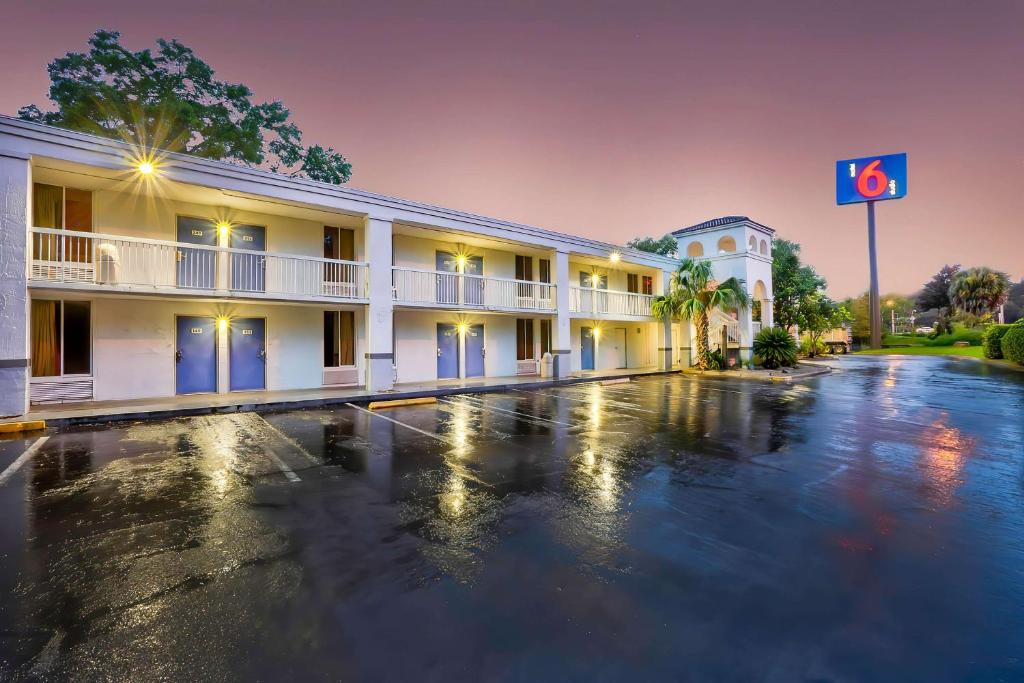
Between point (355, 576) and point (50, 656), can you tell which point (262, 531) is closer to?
point (355, 576)

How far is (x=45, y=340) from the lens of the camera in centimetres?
1139

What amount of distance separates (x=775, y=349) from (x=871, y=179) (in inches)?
1097

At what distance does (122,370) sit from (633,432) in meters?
13.3

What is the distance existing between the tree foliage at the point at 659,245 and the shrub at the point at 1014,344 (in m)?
22.8

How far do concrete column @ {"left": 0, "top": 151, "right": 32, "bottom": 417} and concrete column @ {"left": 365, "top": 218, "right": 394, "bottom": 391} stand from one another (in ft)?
24.1

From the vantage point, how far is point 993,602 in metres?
2.92

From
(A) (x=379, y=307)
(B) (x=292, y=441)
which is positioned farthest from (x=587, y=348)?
(B) (x=292, y=441)

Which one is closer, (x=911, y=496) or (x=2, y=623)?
(x=2, y=623)

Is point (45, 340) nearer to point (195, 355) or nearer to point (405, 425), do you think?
point (195, 355)

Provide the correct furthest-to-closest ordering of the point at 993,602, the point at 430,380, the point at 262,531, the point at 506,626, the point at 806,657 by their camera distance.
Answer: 1. the point at 430,380
2. the point at 262,531
3. the point at 993,602
4. the point at 506,626
5. the point at 806,657

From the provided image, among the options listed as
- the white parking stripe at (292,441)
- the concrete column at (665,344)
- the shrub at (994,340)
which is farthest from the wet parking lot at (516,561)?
the shrub at (994,340)

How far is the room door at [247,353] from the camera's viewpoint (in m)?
13.9

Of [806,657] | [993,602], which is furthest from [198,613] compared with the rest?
[993,602]

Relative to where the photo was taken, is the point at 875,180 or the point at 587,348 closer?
the point at 587,348
